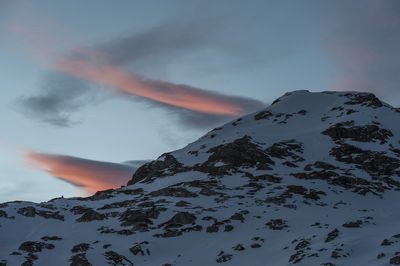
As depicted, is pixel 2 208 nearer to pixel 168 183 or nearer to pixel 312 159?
pixel 168 183

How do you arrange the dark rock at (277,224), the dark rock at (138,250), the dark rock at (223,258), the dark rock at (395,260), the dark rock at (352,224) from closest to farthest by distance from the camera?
the dark rock at (395,260) < the dark rock at (223,258) < the dark rock at (138,250) < the dark rock at (352,224) < the dark rock at (277,224)

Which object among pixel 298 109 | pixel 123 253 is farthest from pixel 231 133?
pixel 123 253

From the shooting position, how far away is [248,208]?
247 ft

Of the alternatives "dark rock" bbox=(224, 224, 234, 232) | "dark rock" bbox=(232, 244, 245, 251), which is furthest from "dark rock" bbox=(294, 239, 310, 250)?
"dark rock" bbox=(224, 224, 234, 232)

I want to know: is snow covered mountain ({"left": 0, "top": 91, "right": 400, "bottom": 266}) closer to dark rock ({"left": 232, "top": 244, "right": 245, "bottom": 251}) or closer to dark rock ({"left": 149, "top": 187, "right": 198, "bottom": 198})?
dark rock ({"left": 232, "top": 244, "right": 245, "bottom": 251})

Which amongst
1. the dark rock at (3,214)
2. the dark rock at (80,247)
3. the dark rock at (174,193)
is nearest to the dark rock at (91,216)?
the dark rock at (3,214)

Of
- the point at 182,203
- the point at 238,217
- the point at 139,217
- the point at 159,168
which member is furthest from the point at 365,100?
the point at 139,217

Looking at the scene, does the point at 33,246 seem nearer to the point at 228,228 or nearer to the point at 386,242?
the point at 228,228

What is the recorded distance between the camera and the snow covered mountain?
2221 inches

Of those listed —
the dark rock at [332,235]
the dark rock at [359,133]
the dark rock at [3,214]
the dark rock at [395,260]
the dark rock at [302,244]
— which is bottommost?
the dark rock at [395,260]

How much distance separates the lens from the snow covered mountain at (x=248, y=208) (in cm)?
5641

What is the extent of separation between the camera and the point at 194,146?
12631 cm

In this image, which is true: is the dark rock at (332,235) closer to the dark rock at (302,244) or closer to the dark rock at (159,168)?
the dark rock at (302,244)

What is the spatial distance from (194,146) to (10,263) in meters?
73.5
